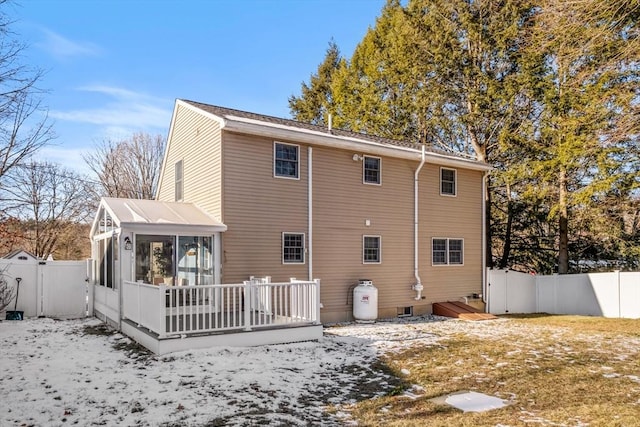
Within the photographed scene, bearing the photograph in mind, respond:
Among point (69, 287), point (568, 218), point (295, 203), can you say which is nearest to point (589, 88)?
point (568, 218)

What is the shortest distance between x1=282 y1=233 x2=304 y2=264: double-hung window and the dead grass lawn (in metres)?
3.83

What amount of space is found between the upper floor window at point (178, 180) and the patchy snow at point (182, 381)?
16.0 ft

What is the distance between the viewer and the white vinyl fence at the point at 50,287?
1142 centimetres

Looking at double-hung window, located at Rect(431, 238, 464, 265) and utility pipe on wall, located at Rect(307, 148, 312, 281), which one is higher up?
utility pipe on wall, located at Rect(307, 148, 312, 281)

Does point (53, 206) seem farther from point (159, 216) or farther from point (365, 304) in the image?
point (365, 304)

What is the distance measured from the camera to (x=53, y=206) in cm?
2284

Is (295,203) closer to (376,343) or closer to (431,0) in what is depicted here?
(376,343)

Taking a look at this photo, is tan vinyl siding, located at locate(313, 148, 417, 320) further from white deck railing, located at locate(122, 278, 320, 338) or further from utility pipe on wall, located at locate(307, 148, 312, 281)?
white deck railing, located at locate(122, 278, 320, 338)

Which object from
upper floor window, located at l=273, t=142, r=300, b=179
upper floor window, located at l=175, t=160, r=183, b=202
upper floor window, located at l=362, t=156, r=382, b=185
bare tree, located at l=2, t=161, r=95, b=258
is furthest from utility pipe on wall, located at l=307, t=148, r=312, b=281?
bare tree, located at l=2, t=161, r=95, b=258

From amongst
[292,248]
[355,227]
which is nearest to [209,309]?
[292,248]

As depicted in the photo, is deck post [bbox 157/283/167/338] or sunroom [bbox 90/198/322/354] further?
sunroom [bbox 90/198/322/354]

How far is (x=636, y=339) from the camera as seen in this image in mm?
9680

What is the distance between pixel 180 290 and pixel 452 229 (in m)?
8.84

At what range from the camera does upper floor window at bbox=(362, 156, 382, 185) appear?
12.5 meters
